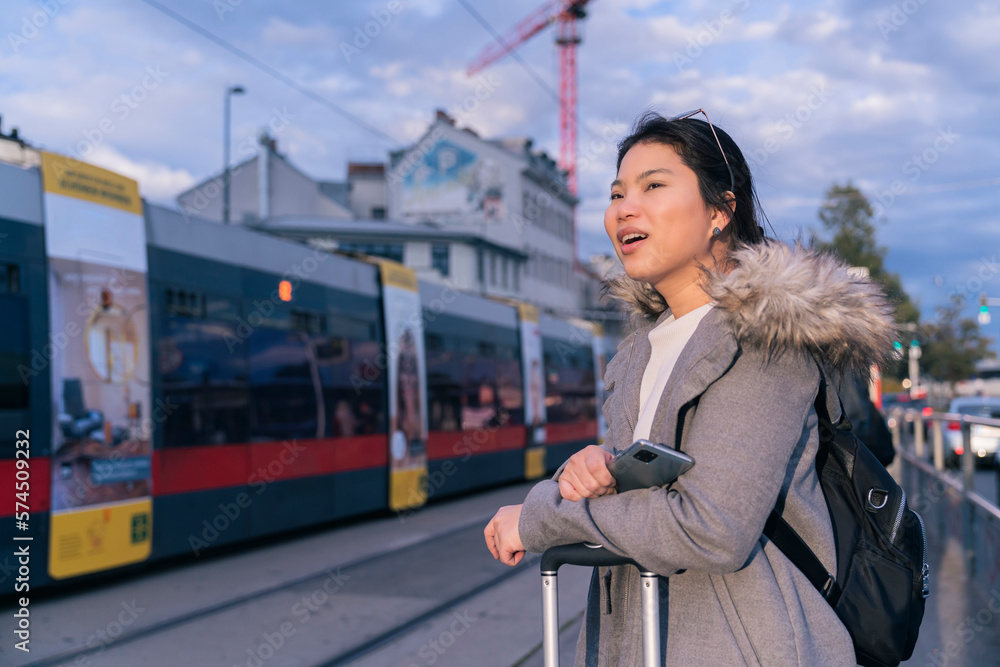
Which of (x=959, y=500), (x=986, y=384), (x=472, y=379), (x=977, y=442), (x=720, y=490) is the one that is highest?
(x=472, y=379)

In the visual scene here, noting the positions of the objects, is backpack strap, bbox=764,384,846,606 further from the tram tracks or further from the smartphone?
the tram tracks

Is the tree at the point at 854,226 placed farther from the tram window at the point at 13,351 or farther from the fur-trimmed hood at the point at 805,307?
the fur-trimmed hood at the point at 805,307

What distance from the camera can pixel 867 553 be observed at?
1.68 metres

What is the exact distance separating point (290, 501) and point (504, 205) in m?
44.9

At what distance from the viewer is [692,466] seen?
61.2 inches

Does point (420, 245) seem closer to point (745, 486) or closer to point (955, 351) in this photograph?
point (955, 351)

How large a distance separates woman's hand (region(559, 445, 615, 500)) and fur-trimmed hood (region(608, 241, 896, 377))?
1.10 ft

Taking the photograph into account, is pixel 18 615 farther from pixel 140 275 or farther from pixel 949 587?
pixel 949 587

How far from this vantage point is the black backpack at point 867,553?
5.43ft

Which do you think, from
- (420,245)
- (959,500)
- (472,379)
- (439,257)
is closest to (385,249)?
(420,245)

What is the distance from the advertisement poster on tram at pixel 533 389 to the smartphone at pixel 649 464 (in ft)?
53.1

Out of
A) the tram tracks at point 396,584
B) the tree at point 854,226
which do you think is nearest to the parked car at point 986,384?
the tree at point 854,226

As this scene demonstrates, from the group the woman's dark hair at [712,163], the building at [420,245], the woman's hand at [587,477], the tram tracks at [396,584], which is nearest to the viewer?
the woman's hand at [587,477]

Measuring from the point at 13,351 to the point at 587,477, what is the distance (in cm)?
630
